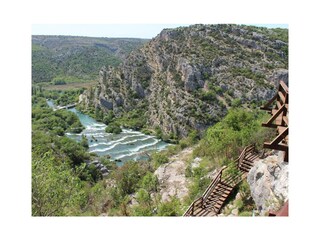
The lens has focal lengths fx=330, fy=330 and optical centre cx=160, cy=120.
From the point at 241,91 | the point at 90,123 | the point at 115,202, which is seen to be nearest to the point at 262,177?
the point at 115,202

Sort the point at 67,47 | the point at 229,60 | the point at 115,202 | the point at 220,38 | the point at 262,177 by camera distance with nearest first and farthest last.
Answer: the point at 262,177 → the point at 115,202 → the point at 229,60 → the point at 220,38 → the point at 67,47

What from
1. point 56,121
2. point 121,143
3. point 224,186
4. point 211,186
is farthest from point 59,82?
point 211,186

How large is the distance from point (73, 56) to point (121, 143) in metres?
77.0

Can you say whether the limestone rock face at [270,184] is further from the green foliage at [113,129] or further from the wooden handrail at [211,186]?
the green foliage at [113,129]

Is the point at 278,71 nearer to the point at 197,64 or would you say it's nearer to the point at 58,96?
the point at 197,64

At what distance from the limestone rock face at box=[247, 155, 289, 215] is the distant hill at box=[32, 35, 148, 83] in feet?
349

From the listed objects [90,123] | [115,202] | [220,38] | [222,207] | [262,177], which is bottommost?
[90,123]

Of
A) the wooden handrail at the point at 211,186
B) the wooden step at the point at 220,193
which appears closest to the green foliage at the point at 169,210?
the wooden handrail at the point at 211,186

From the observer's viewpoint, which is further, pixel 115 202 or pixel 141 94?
pixel 141 94

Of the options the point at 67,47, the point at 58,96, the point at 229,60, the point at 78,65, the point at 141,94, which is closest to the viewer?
the point at 229,60

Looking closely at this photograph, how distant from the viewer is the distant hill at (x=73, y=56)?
116 metres

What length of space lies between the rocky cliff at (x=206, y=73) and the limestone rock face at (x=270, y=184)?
42356mm

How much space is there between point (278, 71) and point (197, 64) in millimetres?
14289
